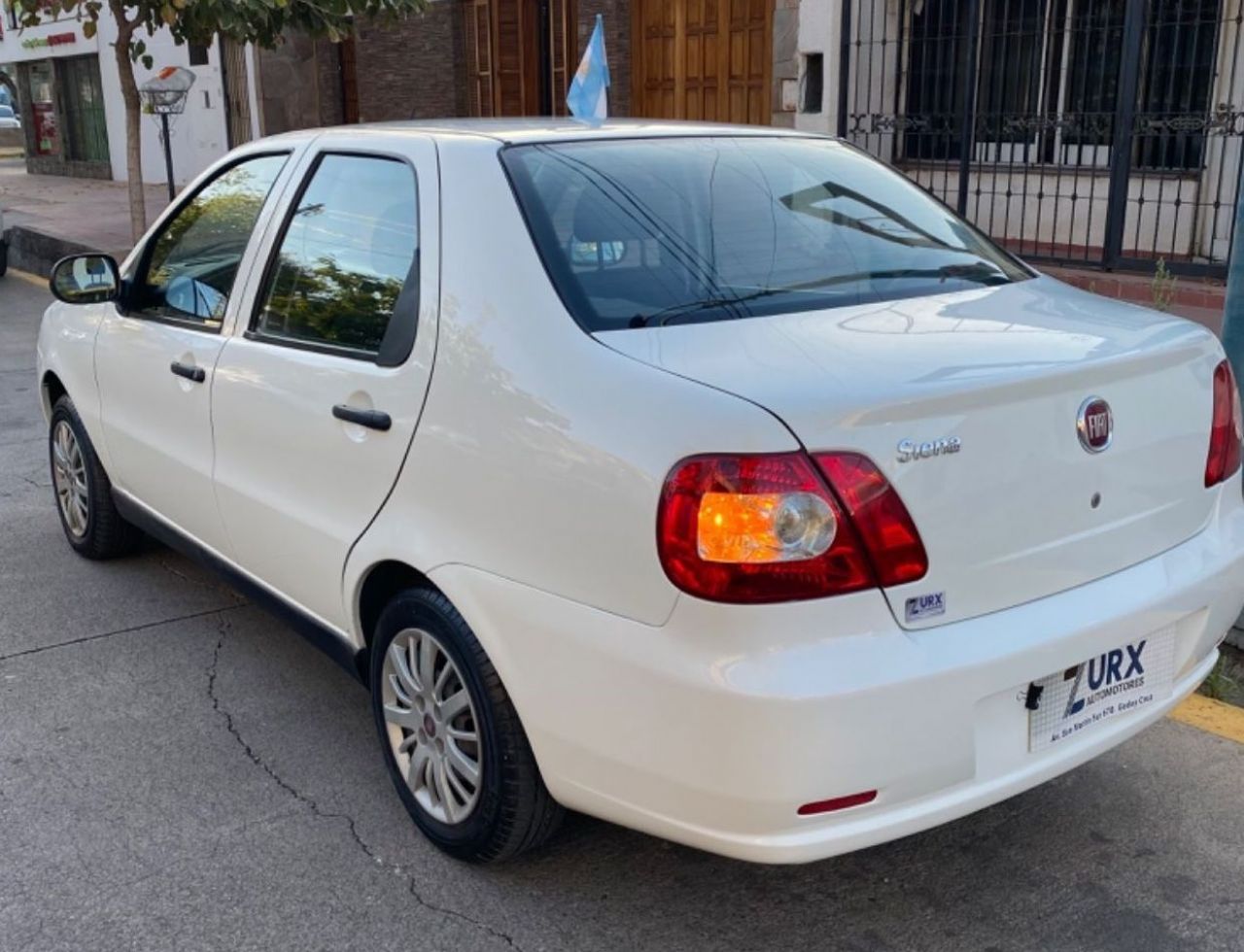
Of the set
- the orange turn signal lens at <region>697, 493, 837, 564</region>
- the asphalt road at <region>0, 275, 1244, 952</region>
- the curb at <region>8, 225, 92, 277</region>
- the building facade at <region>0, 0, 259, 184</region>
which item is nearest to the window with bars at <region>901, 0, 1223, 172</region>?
the asphalt road at <region>0, 275, 1244, 952</region>

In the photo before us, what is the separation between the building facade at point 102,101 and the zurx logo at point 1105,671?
710 inches

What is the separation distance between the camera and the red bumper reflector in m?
2.32

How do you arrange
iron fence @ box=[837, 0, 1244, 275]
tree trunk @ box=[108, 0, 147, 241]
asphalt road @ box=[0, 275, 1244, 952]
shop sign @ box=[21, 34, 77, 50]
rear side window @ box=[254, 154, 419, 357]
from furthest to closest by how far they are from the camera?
shop sign @ box=[21, 34, 77, 50] < tree trunk @ box=[108, 0, 147, 241] < iron fence @ box=[837, 0, 1244, 275] < rear side window @ box=[254, 154, 419, 357] < asphalt road @ box=[0, 275, 1244, 952]

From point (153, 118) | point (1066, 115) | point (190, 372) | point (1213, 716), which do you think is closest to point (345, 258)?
point (190, 372)

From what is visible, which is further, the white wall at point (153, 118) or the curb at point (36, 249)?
the white wall at point (153, 118)

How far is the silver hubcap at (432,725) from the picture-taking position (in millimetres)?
2945

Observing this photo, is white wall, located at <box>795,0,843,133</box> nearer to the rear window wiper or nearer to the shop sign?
the rear window wiper

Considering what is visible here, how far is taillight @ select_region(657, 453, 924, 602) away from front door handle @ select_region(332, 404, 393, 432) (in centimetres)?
94

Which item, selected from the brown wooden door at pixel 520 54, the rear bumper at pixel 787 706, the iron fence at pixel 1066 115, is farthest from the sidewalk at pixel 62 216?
the rear bumper at pixel 787 706

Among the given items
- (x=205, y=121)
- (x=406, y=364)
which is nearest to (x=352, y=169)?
(x=406, y=364)

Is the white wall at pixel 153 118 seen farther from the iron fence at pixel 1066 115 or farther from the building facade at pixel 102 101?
the iron fence at pixel 1066 115

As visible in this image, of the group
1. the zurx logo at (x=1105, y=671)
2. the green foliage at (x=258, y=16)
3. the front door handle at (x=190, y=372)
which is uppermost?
the green foliage at (x=258, y=16)

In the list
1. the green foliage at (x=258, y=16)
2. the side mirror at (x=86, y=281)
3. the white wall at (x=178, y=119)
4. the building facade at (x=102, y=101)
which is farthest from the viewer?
the white wall at (x=178, y=119)

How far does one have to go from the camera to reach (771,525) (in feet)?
7.47
